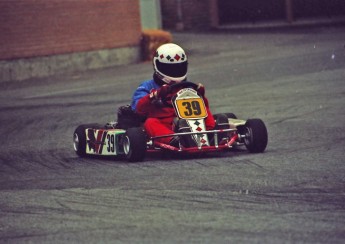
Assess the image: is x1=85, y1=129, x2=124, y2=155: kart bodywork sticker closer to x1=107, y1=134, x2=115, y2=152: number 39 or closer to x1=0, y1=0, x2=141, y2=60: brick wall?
x1=107, y1=134, x2=115, y2=152: number 39

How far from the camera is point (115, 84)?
66.4 ft

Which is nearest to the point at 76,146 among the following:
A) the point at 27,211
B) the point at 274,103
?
the point at 27,211

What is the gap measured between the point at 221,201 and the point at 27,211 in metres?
1.40

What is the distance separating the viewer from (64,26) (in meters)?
24.5

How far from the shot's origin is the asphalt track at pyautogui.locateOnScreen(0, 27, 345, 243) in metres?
6.50

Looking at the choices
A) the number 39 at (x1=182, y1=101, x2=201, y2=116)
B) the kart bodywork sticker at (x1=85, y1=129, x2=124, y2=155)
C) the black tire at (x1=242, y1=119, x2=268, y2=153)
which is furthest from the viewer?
the kart bodywork sticker at (x1=85, y1=129, x2=124, y2=155)

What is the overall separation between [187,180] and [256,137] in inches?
69.1

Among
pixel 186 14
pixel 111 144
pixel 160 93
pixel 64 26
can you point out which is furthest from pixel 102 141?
pixel 186 14

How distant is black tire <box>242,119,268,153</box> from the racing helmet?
968mm

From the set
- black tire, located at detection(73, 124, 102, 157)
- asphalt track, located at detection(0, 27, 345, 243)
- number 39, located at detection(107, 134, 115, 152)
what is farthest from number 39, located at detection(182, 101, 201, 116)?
black tire, located at detection(73, 124, 102, 157)

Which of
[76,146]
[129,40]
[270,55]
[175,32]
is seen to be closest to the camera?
[76,146]

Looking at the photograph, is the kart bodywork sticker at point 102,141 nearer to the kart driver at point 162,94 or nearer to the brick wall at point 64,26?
the kart driver at point 162,94

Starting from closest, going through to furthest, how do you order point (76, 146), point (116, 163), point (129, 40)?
point (116, 163) < point (76, 146) < point (129, 40)

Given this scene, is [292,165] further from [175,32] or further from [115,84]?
[175,32]
